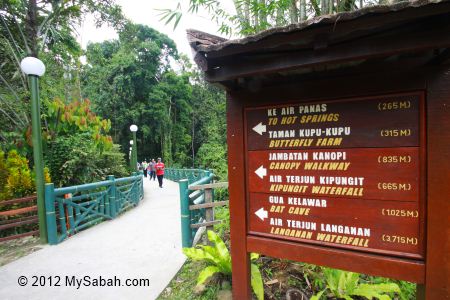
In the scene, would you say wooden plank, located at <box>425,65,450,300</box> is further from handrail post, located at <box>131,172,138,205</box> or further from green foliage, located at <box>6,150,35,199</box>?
handrail post, located at <box>131,172,138,205</box>

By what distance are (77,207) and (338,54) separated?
19.8 ft

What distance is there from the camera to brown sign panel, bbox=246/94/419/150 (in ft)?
A: 5.98

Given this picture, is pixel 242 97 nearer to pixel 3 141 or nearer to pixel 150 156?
pixel 3 141

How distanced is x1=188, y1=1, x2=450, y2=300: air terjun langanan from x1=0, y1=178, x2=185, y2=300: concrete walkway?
2.04m

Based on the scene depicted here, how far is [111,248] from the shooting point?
4.82 metres

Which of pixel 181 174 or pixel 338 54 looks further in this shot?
pixel 181 174

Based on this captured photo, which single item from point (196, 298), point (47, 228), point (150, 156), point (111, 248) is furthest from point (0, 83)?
point (150, 156)

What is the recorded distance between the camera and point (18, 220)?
5324mm

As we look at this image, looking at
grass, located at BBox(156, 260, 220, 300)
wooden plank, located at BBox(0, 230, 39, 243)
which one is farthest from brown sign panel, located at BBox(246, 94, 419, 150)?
wooden plank, located at BBox(0, 230, 39, 243)

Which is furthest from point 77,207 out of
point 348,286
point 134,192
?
point 348,286

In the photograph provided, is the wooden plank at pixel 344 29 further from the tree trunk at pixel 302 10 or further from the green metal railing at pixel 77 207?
the green metal railing at pixel 77 207

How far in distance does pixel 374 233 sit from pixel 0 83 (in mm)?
11742

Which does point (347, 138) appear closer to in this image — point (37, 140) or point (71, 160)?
point (37, 140)

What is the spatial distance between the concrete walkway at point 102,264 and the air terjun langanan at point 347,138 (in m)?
2.04
